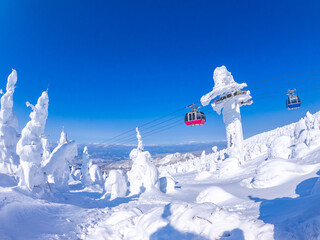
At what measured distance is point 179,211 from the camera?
6.57 meters

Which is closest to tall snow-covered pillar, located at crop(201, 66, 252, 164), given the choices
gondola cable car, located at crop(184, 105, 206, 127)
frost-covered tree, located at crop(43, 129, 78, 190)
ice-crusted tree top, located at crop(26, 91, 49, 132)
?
gondola cable car, located at crop(184, 105, 206, 127)

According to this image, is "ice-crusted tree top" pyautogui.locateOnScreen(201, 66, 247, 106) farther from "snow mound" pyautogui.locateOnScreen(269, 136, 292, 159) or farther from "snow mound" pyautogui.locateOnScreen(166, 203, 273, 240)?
"snow mound" pyautogui.locateOnScreen(166, 203, 273, 240)

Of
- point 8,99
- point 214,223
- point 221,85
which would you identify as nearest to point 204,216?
point 214,223

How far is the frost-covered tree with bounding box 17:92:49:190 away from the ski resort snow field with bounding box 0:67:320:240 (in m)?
0.06

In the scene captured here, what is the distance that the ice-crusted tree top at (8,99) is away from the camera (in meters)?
18.7

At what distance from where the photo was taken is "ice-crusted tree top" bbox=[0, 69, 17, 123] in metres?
18.7

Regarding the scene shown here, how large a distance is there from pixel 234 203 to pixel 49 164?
15.3 metres

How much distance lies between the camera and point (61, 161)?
18656mm

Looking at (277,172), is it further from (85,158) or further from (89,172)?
(85,158)

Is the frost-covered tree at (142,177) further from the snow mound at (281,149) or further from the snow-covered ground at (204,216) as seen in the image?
the snow mound at (281,149)

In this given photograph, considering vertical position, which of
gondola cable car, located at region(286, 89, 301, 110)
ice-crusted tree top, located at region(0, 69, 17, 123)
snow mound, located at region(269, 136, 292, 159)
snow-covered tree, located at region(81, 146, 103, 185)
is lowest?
snow-covered tree, located at region(81, 146, 103, 185)

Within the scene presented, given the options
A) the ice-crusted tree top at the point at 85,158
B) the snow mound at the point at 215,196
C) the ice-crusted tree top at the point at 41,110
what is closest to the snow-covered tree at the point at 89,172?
the ice-crusted tree top at the point at 85,158

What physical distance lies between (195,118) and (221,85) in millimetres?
6858

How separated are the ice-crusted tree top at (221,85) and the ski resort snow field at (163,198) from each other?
107mm
